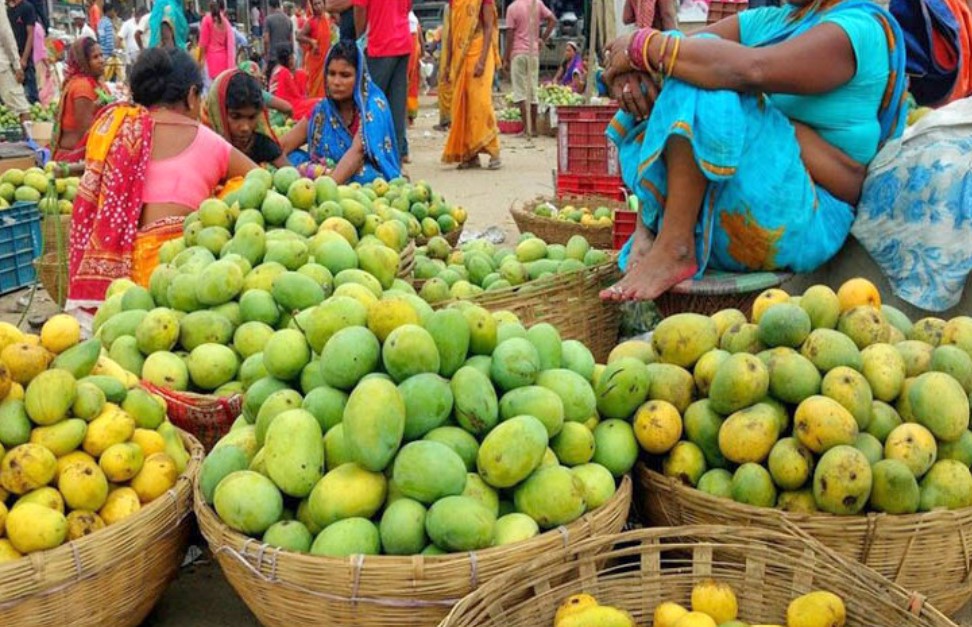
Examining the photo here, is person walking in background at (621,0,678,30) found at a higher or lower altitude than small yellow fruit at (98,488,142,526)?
higher

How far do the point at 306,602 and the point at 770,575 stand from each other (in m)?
0.94

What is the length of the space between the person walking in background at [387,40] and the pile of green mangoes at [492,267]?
4.20m

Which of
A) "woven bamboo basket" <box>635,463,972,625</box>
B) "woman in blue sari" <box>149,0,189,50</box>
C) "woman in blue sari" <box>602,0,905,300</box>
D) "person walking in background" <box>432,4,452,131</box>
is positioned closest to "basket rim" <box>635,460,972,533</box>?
"woven bamboo basket" <box>635,463,972,625</box>

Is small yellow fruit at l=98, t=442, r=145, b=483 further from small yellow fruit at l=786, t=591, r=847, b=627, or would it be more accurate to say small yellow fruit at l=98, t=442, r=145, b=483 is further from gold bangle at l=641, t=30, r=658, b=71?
gold bangle at l=641, t=30, r=658, b=71

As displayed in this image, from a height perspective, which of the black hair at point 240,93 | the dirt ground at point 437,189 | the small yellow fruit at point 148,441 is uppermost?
the black hair at point 240,93

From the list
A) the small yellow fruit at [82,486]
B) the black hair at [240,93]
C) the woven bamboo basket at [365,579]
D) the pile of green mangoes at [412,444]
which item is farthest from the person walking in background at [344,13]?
the woven bamboo basket at [365,579]

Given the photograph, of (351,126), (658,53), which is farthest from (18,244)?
(658,53)

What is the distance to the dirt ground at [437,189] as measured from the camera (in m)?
2.29

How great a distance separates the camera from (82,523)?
6.29 feet

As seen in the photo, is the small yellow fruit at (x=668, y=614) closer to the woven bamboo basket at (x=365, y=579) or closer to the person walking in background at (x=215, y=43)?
the woven bamboo basket at (x=365, y=579)

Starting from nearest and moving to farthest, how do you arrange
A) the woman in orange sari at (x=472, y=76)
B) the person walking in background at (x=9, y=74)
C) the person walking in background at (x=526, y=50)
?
the woman in orange sari at (x=472, y=76)
the person walking in background at (x=9, y=74)
the person walking in background at (x=526, y=50)

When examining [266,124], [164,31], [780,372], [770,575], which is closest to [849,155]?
[780,372]

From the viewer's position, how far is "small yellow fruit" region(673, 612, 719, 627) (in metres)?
1.67

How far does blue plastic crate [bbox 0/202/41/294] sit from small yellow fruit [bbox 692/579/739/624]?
4.82 m
